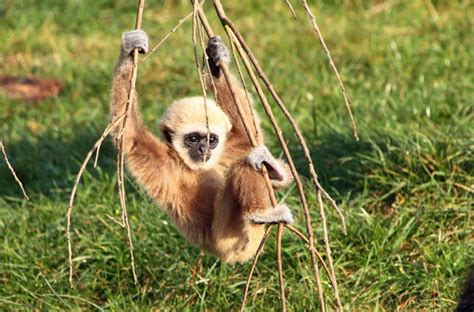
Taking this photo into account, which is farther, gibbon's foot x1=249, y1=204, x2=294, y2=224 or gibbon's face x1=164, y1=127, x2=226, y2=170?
gibbon's face x1=164, y1=127, x2=226, y2=170

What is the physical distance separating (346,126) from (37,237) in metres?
2.37

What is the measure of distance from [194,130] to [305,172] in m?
1.55

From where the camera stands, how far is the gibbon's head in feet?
18.0

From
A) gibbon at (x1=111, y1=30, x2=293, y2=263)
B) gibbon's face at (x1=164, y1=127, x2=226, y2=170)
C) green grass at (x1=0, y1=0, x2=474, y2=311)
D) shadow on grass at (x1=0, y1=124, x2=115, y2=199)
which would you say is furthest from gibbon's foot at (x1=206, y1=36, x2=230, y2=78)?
shadow on grass at (x1=0, y1=124, x2=115, y2=199)

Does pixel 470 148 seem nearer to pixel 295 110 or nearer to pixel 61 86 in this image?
pixel 295 110

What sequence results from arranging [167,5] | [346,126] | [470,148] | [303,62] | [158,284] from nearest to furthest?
[158,284] → [470,148] → [346,126] → [303,62] → [167,5]

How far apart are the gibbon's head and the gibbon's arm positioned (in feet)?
0.30

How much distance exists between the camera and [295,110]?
813 centimetres

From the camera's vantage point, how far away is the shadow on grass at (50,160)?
7.36 m

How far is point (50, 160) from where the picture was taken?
7.84m

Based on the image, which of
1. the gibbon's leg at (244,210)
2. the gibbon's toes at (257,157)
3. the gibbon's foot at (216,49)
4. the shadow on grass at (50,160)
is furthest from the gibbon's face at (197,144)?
the shadow on grass at (50,160)

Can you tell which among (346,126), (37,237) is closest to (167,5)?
(346,126)

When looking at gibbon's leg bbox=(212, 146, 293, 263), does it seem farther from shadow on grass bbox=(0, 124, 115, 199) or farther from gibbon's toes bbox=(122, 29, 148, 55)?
shadow on grass bbox=(0, 124, 115, 199)

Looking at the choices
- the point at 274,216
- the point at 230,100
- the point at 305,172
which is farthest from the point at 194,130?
the point at 305,172
